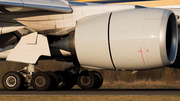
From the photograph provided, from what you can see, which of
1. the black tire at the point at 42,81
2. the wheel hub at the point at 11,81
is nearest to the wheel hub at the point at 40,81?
the black tire at the point at 42,81

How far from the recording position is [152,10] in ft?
30.8

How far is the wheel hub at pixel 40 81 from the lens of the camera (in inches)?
434

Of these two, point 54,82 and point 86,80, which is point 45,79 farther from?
point 86,80

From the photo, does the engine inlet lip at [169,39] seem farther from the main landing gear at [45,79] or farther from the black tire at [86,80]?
the black tire at [86,80]

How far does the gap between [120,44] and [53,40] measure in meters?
3.26

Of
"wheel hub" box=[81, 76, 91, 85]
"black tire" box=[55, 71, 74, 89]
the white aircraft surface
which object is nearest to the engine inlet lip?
the white aircraft surface

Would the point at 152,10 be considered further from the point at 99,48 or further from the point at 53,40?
the point at 53,40

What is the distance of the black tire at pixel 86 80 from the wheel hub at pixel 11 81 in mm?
2878

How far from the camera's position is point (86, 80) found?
1324 cm

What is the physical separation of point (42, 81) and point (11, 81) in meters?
1.28

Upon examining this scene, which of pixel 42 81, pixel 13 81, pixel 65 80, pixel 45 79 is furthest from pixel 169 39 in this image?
pixel 13 81

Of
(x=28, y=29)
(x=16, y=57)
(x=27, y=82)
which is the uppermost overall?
(x=28, y=29)

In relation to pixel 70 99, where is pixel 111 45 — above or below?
above

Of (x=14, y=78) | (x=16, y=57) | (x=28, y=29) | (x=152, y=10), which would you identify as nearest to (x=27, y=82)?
(x=14, y=78)
